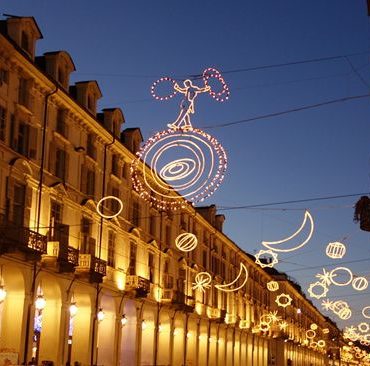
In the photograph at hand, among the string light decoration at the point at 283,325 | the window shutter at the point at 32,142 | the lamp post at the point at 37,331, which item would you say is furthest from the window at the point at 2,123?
the string light decoration at the point at 283,325

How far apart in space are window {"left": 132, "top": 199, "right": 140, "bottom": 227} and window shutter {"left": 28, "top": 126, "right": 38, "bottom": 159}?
1340 centimetres

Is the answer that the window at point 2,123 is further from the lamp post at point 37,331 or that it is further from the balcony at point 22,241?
the lamp post at point 37,331

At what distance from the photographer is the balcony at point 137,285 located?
138 feet

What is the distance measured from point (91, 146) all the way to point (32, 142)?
280 inches

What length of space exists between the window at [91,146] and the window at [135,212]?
22.0ft

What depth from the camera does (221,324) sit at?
216 feet

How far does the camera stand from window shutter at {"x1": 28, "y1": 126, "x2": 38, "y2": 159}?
32031mm

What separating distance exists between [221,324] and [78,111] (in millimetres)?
34043

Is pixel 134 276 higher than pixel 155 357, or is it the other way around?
pixel 134 276

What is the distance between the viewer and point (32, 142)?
3222 centimetres

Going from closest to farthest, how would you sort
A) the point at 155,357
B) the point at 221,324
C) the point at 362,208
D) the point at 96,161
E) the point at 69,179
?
the point at 362,208, the point at 69,179, the point at 96,161, the point at 155,357, the point at 221,324

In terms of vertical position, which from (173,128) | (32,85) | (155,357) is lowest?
(155,357)

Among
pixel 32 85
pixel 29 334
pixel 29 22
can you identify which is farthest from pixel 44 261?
pixel 29 22

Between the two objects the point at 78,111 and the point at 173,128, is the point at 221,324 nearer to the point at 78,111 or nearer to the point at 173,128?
the point at 78,111
